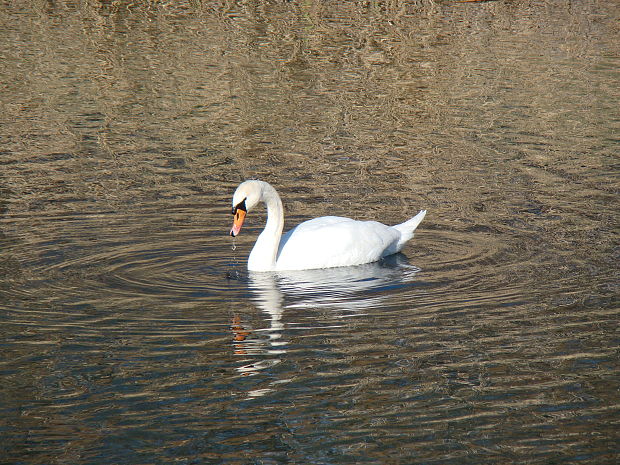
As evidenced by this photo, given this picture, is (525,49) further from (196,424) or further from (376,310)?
(196,424)

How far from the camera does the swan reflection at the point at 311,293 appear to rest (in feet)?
25.5

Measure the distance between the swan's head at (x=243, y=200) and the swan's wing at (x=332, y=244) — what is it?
556 millimetres

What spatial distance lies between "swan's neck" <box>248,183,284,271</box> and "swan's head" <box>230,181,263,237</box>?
0.66 ft

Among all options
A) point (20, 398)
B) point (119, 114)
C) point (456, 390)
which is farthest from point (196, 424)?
point (119, 114)

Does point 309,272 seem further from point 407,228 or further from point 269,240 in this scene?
point 407,228

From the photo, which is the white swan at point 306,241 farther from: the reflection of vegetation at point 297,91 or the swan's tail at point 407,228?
the reflection of vegetation at point 297,91

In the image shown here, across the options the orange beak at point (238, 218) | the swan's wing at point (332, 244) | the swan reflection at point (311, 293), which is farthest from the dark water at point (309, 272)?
the orange beak at point (238, 218)

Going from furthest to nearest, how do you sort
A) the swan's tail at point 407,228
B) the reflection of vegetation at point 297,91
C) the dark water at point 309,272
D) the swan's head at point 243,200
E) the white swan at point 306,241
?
the reflection of vegetation at point 297,91 → the swan's tail at point 407,228 → the white swan at point 306,241 → the swan's head at point 243,200 → the dark water at point 309,272

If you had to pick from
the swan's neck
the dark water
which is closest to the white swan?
the swan's neck

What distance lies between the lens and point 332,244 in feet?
32.4

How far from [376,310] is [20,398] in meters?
2.97

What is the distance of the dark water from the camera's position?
639cm

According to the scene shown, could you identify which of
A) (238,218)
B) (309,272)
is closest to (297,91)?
(309,272)

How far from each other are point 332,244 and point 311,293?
2.96 feet
